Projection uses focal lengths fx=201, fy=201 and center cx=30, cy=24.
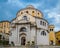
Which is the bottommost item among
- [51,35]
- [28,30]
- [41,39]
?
[41,39]

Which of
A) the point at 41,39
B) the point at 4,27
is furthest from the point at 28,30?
the point at 4,27

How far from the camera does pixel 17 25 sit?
188 feet

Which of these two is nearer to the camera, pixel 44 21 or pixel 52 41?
pixel 44 21

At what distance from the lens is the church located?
56.2 meters

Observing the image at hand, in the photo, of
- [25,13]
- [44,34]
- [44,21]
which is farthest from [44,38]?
[25,13]

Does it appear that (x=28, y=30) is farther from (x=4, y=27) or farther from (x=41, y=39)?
(x=4, y=27)

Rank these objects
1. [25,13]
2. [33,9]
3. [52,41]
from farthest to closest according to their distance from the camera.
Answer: [52,41], [33,9], [25,13]

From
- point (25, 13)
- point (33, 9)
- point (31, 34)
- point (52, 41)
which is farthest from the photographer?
point (52, 41)

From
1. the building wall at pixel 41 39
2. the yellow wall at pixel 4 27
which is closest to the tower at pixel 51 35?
the building wall at pixel 41 39

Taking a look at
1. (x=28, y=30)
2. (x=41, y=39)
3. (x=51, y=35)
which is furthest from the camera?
(x=51, y=35)

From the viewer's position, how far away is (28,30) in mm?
56219

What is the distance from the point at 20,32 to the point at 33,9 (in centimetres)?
1101

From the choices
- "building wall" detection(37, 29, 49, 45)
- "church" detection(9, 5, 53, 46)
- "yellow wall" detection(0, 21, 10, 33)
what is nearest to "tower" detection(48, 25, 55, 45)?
"church" detection(9, 5, 53, 46)

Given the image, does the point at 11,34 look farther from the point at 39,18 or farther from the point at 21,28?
the point at 39,18
